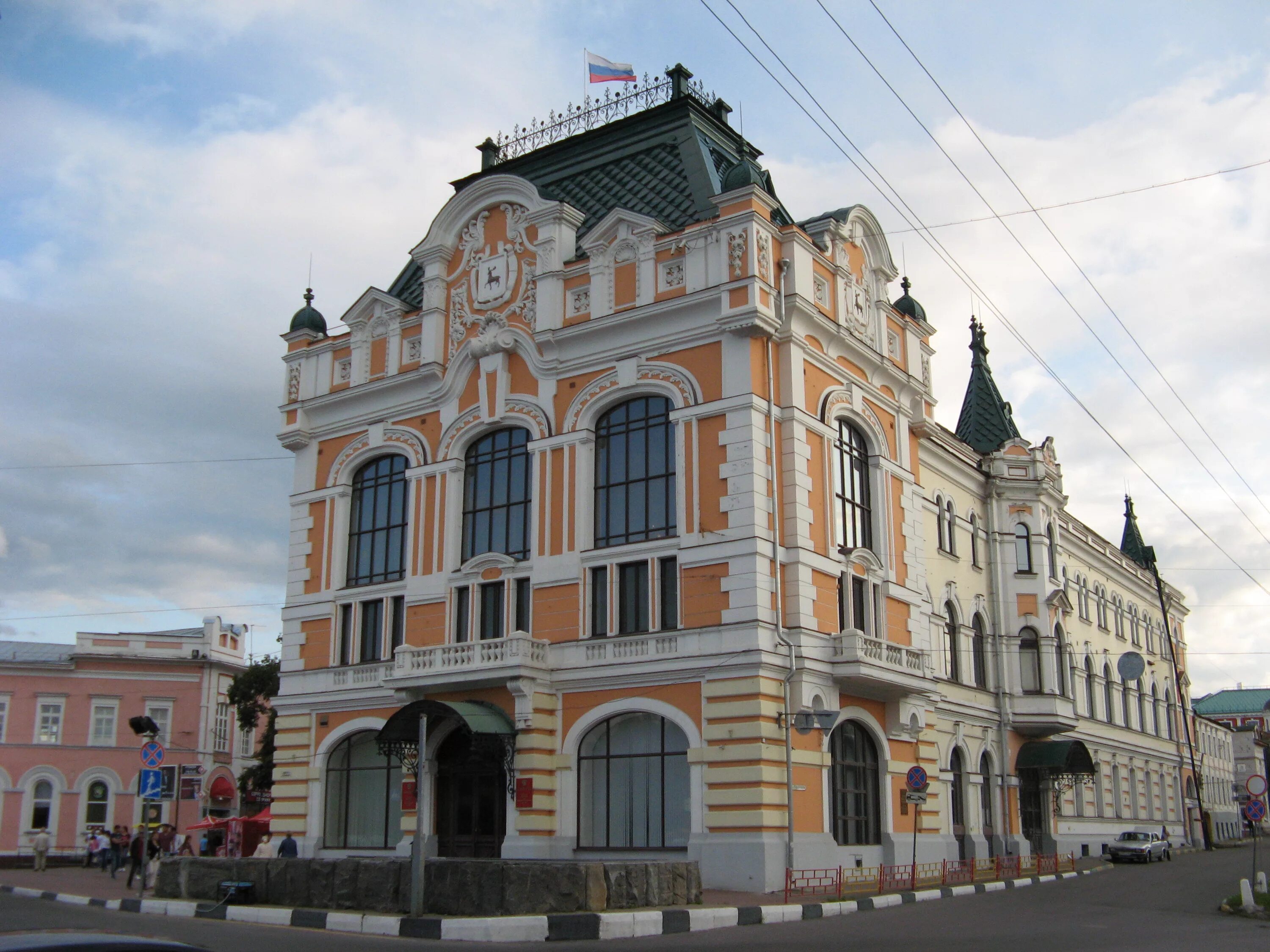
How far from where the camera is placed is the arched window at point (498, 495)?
31.8 meters

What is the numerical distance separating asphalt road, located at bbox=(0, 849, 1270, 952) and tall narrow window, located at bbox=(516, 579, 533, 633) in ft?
38.7

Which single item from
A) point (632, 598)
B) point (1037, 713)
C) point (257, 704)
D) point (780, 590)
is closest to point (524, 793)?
point (632, 598)

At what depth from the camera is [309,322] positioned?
3791 centimetres

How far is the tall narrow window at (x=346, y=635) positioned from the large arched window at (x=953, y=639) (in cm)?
1850

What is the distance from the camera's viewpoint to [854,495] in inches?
1235

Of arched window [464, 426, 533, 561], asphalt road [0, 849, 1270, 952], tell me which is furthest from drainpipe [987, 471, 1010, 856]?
arched window [464, 426, 533, 561]

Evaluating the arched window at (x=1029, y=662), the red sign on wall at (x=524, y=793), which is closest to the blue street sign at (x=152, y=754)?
the red sign on wall at (x=524, y=793)

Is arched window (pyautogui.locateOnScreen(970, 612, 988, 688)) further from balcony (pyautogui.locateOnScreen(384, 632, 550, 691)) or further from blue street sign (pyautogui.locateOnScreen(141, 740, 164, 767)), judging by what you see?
blue street sign (pyautogui.locateOnScreen(141, 740, 164, 767))

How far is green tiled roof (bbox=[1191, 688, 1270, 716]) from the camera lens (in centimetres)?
13875

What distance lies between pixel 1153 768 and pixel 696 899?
44152 millimetres

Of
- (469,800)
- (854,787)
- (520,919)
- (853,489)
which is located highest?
(853,489)

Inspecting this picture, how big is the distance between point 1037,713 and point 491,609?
20692 mm

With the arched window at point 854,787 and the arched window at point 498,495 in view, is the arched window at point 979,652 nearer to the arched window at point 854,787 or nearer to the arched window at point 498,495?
the arched window at point 854,787

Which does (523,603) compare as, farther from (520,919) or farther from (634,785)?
(520,919)
